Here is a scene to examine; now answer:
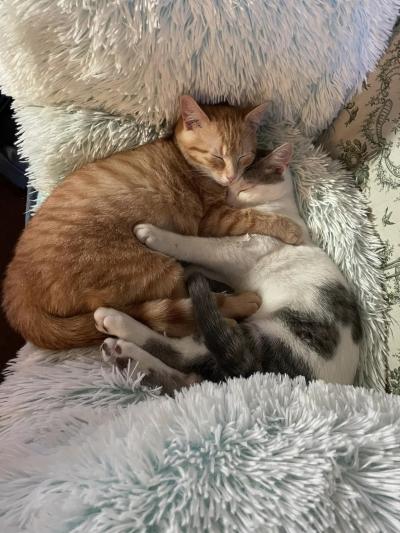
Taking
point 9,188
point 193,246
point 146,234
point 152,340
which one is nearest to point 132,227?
point 146,234

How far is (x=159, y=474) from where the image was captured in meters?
0.59

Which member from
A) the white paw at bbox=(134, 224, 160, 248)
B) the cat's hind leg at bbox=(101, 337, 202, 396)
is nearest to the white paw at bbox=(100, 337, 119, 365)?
the cat's hind leg at bbox=(101, 337, 202, 396)

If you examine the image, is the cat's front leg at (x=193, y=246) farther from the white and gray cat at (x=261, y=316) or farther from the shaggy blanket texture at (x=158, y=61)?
the shaggy blanket texture at (x=158, y=61)

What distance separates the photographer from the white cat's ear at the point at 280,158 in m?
1.15

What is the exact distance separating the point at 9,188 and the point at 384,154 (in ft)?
4.30

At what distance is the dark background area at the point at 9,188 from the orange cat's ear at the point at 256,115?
2.71ft

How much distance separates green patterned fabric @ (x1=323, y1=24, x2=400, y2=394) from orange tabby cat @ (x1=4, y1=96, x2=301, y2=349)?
0.21m

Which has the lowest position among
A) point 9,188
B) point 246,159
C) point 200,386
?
point 9,188

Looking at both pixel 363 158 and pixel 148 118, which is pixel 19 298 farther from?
pixel 363 158

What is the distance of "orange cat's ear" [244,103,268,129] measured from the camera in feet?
3.65

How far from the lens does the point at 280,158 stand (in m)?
1.17

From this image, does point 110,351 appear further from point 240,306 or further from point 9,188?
point 9,188

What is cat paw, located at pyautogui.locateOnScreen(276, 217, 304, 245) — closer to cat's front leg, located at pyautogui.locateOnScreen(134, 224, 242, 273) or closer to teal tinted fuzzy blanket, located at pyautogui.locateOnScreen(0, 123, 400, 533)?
cat's front leg, located at pyautogui.locateOnScreen(134, 224, 242, 273)

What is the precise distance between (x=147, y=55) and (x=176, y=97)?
0.41 feet
